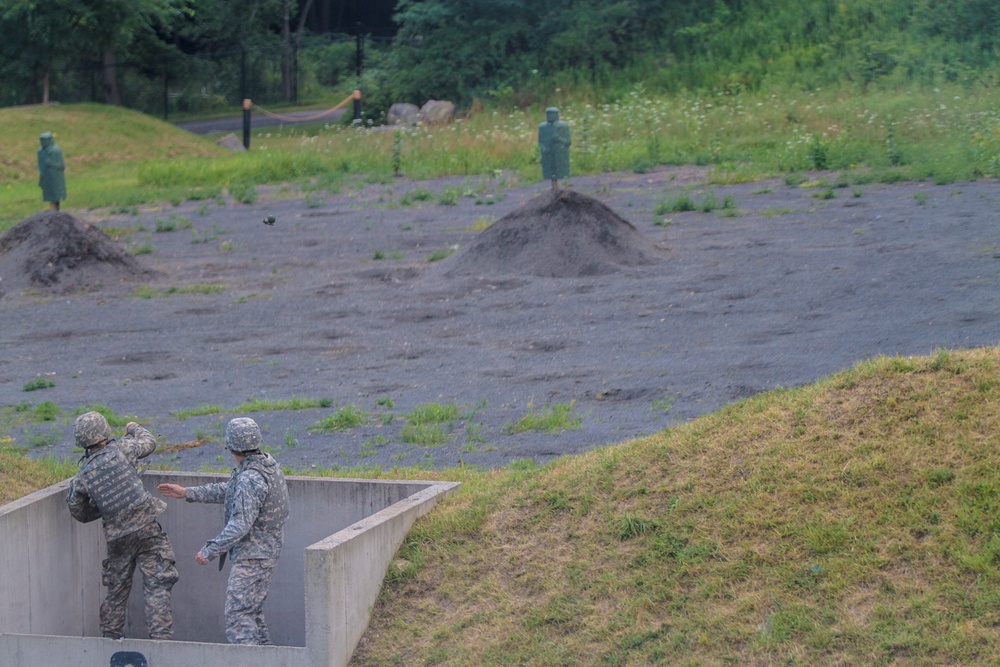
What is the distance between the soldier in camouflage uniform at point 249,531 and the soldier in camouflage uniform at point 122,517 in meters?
0.71

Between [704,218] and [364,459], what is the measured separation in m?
11.1

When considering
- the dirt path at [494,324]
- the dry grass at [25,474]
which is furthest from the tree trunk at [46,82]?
the dry grass at [25,474]

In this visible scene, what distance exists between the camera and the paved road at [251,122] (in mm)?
41375

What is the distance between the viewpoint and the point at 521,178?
81.0 ft

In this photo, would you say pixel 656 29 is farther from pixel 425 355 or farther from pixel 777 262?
pixel 425 355

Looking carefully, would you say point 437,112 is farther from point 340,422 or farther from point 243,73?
point 340,422

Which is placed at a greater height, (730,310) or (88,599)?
(730,310)

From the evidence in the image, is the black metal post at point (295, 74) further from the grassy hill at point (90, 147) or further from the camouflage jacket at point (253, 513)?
the camouflage jacket at point (253, 513)

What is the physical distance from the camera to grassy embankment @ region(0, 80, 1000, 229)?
74.9 feet

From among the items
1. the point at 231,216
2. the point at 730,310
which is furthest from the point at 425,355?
the point at 231,216

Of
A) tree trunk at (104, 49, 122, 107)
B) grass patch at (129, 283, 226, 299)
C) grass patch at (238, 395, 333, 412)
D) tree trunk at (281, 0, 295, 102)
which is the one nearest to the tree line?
tree trunk at (104, 49, 122, 107)

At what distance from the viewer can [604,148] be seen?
26.8 m

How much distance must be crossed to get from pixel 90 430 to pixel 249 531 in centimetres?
118

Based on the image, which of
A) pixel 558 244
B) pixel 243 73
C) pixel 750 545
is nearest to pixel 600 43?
pixel 243 73
